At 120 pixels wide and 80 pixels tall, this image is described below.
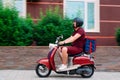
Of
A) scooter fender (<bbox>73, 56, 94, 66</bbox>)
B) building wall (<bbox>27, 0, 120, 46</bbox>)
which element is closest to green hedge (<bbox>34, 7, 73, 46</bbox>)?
building wall (<bbox>27, 0, 120, 46</bbox>)

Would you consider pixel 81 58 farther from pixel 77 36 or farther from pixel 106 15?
pixel 106 15

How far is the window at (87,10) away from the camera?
19.9 m

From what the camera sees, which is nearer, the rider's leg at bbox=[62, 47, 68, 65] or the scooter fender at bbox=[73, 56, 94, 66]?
the rider's leg at bbox=[62, 47, 68, 65]

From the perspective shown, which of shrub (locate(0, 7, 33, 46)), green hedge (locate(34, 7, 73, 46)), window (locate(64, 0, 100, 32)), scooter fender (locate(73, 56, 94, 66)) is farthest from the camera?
window (locate(64, 0, 100, 32))

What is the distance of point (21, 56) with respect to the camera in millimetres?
16172

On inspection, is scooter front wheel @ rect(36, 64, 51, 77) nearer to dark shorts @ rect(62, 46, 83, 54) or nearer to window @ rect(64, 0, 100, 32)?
dark shorts @ rect(62, 46, 83, 54)

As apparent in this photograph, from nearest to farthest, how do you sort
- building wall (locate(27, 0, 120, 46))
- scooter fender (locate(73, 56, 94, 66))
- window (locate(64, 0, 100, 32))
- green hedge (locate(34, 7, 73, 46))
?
scooter fender (locate(73, 56, 94, 66)) < green hedge (locate(34, 7, 73, 46)) < building wall (locate(27, 0, 120, 46)) < window (locate(64, 0, 100, 32))

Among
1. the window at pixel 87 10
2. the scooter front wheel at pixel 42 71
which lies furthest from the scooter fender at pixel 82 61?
the window at pixel 87 10

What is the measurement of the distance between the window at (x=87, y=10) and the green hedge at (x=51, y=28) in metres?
2.24

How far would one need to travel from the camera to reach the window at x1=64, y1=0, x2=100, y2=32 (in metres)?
19.9

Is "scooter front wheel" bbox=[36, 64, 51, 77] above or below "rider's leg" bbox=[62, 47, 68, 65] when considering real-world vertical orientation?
below

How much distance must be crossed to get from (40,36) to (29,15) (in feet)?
6.19

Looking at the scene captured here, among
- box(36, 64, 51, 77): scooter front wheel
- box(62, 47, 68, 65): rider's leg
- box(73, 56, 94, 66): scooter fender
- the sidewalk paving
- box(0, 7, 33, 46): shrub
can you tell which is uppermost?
box(0, 7, 33, 46): shrub

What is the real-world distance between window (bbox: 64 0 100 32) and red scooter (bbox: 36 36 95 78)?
19.5 feet
